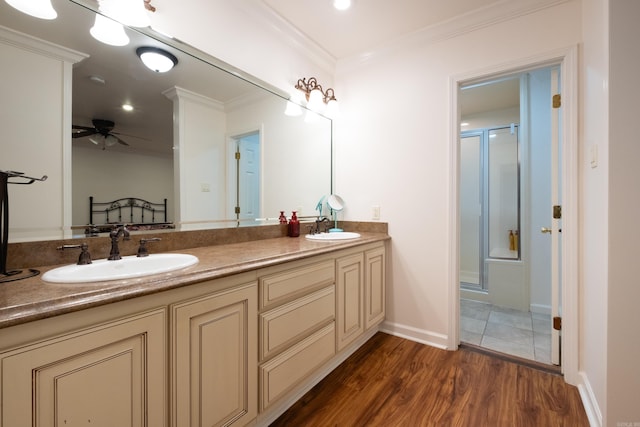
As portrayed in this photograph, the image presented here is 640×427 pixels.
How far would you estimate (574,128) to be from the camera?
162cm

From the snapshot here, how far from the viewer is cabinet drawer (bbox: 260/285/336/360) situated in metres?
1.24

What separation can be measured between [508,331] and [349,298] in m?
1.56

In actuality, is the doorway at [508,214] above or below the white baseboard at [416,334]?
above

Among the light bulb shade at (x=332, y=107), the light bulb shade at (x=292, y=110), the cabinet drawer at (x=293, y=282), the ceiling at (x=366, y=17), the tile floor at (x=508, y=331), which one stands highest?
the ceiling at (x=366, y=17)

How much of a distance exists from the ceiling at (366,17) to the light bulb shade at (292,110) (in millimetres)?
528

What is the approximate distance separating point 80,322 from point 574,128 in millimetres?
2423

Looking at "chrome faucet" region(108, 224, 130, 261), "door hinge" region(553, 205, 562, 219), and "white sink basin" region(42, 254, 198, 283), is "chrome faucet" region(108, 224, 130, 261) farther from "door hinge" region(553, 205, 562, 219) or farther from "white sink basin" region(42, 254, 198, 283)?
"door hinge" region(553, 205, 562, 219)

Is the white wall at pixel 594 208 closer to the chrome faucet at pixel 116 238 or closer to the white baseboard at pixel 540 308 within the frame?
the white baseboard at pixel 540 308

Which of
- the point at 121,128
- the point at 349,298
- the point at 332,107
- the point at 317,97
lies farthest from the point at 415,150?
the point at 121,128

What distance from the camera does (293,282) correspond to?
1.37 metres

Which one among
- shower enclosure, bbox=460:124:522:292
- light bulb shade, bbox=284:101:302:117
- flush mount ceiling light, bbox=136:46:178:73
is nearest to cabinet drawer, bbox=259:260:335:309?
flush mount ceiling light, bbox=136:46:178:73

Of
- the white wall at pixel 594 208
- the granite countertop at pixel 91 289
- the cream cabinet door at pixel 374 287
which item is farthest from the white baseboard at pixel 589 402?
the granite countertop at pixel 91 289

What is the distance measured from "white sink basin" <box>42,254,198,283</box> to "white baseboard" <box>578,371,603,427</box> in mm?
1959

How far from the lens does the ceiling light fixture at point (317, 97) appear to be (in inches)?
89.9
